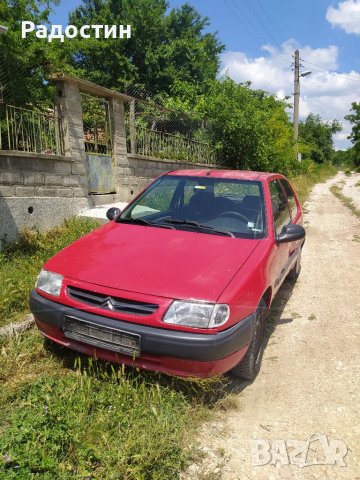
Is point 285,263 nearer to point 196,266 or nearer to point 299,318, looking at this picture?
point 299,318

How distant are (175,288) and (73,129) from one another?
5.47 m

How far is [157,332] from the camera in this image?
7.90 ft

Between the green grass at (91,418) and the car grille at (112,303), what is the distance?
44 cm

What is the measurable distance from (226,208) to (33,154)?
A: 383 cm

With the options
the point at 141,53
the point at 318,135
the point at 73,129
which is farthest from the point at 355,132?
the point at 73,129

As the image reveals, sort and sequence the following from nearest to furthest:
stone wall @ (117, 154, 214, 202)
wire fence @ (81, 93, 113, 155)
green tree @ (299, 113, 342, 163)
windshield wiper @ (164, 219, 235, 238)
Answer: windshield wiper @ (164, 219, 235, 238) < wire fence @ (81, 93, 113, 155) < stone wall @ (117, 154, 214, 202) < green tree @ (299, 113, 342, 163)

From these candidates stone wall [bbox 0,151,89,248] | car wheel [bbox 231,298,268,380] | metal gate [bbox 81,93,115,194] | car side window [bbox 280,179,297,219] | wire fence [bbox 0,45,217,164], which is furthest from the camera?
metal gate [bbox 81,93,115,194]

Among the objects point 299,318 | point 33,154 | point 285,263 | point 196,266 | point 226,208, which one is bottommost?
point 299,318

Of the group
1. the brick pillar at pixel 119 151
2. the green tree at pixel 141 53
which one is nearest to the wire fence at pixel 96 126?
the brick pillar at pixel 119 151

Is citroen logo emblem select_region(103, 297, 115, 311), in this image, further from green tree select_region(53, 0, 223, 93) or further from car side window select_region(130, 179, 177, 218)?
green tree select_region(53, 0, 223, 93)

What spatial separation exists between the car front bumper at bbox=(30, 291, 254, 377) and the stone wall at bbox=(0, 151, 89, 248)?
11.3ft

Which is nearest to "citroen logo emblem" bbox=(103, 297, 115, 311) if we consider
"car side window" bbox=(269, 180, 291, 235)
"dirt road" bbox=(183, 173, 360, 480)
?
"dirt road" bbox=(183, 173, 360, 480)

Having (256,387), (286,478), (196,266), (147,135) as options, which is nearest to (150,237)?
(196,266)

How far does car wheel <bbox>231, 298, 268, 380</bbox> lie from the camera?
291 centimetres
